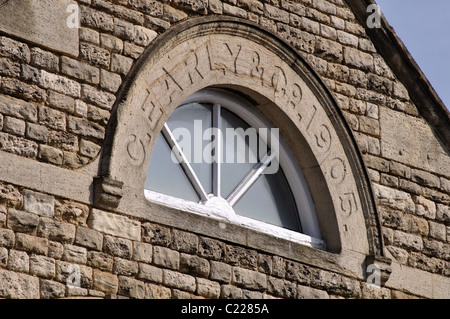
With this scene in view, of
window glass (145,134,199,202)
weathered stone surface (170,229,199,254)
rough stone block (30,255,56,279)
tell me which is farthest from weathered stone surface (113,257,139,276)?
window glass (145,134,199,202)

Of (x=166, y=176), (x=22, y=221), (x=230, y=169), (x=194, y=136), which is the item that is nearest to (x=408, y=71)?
(x=230, y=169)

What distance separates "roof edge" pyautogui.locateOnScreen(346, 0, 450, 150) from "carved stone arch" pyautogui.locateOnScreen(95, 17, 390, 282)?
3.31 ft

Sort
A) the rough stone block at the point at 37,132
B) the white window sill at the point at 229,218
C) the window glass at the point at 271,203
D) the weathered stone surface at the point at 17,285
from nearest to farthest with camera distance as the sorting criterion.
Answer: the weathered stone surface at the point at 17,285 → the rough stone block at the point at 37,132 → the white window sill at the point at 229,218 → the window glass at the point at 271,203

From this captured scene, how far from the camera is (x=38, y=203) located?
7.18 m

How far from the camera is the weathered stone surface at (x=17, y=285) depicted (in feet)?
22.6

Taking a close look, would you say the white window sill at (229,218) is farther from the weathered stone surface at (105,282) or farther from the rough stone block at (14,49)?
the rough stone block at (14,49)

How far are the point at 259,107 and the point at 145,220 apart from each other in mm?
1729

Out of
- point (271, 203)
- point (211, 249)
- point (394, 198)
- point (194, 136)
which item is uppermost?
point (194, 136)

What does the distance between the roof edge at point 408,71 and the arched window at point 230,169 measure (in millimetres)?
1500

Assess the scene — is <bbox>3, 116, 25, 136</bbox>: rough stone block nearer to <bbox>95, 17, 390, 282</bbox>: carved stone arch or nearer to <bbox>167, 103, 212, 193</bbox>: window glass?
<bbox>95, 17, 390, 282</bbox>: carved stone arch

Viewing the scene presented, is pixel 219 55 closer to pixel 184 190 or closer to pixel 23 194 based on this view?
pixel 184 190

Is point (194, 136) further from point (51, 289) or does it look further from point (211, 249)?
point (51, 289)

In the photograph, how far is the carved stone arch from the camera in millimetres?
→ 7816

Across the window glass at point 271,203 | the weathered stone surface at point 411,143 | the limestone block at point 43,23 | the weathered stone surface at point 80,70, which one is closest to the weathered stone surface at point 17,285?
the weathered stone surface at point 80,70
